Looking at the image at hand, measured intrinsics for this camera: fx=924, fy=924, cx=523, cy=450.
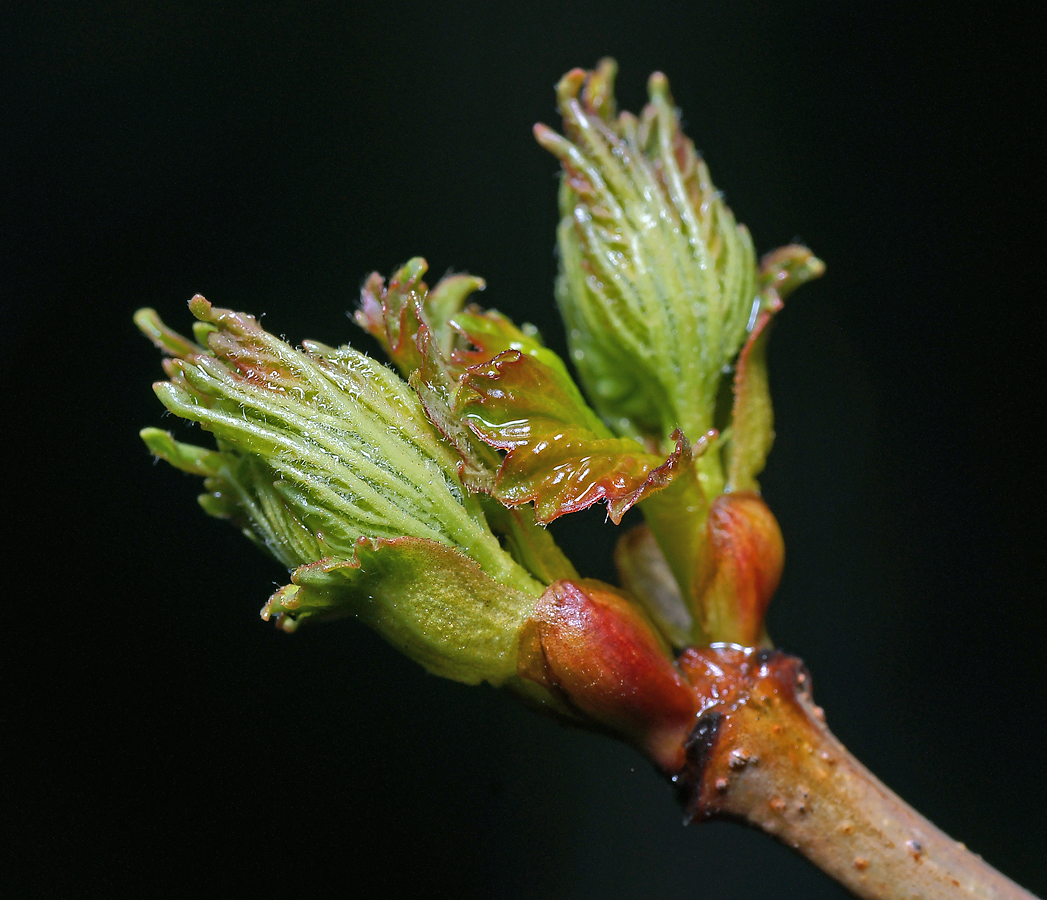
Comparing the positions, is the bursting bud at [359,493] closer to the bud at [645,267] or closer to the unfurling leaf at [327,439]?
the unfurling leaf at [327,439]

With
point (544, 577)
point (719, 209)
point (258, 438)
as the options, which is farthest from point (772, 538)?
point (258, 438)

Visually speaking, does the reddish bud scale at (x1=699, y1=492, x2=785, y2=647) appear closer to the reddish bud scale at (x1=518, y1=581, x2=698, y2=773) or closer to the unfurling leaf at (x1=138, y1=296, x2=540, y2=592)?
the reddish bud scale at (x1=518, y1=581, x2=698, y2=773)

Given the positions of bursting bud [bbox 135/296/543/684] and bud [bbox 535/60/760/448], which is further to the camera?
bud [bbox 535/60/760/448]

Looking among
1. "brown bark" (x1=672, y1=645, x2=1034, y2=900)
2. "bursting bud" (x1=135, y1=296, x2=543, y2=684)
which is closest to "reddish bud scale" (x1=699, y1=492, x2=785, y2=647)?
"brown bark" (x1=672, y1=645, x2=1034, y2=900)

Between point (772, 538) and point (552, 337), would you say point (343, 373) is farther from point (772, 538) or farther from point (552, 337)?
point (552, 337)

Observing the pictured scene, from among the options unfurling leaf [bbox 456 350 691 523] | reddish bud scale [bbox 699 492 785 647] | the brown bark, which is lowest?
the brown bark

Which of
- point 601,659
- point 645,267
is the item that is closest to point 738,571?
point 601,659
